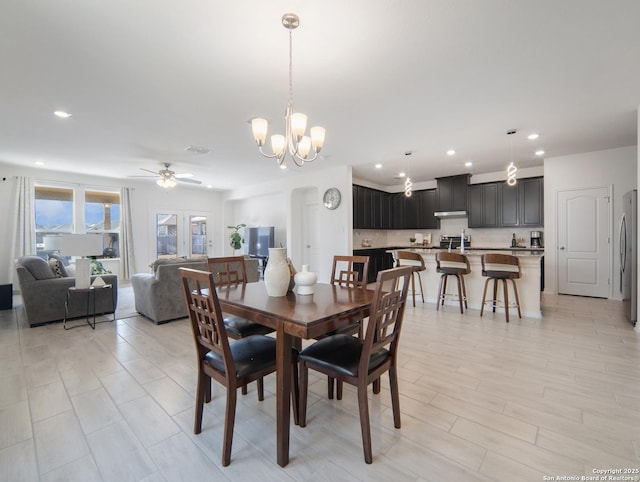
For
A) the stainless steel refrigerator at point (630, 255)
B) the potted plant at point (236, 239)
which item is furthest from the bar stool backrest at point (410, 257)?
the potted plant at point (236, 239)

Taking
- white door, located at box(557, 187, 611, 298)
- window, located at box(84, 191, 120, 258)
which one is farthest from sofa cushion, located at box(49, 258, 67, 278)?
white door, located at box(557, 187, 611, 298)

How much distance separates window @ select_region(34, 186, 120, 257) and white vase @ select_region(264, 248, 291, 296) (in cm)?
634

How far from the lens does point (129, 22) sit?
76.6 inches

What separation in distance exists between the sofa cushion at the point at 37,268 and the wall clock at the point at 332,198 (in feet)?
15.6

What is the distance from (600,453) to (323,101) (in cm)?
344

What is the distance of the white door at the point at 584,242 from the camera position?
16.8ft

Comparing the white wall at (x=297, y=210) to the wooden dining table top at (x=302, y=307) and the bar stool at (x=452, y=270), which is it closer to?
the bar stool at (x=452, y=270)

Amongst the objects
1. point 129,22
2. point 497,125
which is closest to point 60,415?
point 129,22

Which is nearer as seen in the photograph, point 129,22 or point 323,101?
point 129,22

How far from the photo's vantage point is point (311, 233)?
293 inches

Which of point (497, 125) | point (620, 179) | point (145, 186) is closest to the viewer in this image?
point (497, 125)

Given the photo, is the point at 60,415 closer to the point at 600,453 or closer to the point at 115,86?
the point at 115,86

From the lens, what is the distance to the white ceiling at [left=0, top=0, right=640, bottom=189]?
1.90m

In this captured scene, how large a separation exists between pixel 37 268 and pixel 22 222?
2.81 m
